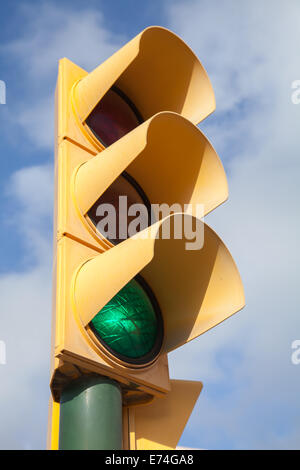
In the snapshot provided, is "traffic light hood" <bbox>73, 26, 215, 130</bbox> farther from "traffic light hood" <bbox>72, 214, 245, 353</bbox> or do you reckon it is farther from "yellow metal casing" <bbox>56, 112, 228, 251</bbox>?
"traffic light hood" <bbox>72, 214, 245, 353</bbox>

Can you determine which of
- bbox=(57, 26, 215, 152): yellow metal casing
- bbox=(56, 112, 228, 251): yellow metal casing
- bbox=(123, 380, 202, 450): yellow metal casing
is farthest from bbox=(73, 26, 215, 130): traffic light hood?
bbox=(123, 380, 202, 450): yellow metal casing

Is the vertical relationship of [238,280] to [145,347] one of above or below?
above

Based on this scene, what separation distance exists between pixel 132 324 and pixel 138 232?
0.80 m

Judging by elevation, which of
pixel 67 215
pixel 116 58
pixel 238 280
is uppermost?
pixel 116 58

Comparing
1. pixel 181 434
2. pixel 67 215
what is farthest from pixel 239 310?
pixel 67 215

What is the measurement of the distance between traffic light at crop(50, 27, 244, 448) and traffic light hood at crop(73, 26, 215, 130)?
0.01m

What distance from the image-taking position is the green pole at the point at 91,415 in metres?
4.99

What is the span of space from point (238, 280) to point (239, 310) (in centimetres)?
25

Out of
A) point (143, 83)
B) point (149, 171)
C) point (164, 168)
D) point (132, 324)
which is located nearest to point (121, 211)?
point (149, 171)

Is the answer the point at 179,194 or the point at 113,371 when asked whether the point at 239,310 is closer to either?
the point at 113,371

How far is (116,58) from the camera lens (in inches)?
265

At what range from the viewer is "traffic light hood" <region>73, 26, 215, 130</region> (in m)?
6.92

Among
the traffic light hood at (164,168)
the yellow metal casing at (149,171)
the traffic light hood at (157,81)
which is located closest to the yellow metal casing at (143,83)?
the traffic light hood at (157,81)

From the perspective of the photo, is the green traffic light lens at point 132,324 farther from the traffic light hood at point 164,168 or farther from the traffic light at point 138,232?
the traffic light hood at point 164,168
